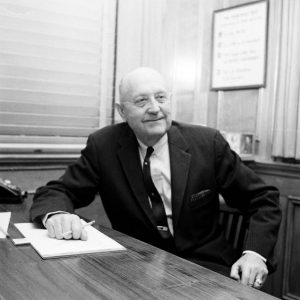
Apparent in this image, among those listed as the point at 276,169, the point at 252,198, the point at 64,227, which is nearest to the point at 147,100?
the point at 252,198

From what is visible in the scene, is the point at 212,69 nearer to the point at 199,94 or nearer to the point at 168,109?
the point at 199,94

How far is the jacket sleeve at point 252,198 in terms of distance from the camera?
1714 mm

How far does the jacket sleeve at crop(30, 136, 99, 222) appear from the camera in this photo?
182cm

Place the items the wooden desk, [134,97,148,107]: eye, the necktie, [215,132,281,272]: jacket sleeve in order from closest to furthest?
the wooden desk, [215,132,281,272]: jacket sleeve, the necktie, [134,97,148,107]: eye

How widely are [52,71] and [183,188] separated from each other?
135 centimetres

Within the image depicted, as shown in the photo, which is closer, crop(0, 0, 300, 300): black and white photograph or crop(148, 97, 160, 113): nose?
crop(0, 0, 300, 300): black and white photograph

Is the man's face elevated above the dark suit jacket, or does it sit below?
above

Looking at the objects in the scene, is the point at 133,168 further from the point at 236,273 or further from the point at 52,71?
the point at 52,71

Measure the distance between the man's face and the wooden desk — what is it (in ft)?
2.60

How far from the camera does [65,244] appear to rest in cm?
137

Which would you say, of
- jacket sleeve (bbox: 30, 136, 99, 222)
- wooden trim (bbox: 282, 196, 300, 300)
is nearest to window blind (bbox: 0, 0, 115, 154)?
jacket sleeve (bbox: 30, 136, 99, 222)

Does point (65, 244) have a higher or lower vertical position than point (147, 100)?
lower

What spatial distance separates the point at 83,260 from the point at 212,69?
2.34 meters

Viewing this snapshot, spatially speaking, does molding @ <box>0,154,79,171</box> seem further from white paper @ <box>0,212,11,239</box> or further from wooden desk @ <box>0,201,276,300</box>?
wooden desk @ <box>0,201,276,300</box>
